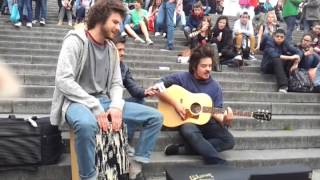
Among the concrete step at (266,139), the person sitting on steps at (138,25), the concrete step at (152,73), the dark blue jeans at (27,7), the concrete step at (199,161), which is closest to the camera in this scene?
the concrete step at (199,161)

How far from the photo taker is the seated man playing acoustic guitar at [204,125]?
4.49m

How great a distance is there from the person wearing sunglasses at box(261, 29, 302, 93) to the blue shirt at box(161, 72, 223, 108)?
96.4 inches

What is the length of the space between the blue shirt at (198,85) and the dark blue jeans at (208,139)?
0.28 metres

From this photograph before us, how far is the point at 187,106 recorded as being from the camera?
4.68 m

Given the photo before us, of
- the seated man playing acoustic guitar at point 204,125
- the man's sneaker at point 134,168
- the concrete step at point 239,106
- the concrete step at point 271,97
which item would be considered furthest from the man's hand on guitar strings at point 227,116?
the concrete step at point 271,97

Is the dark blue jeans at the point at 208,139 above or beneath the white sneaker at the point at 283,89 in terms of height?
beneath

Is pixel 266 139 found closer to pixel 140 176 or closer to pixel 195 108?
pixel 195 108

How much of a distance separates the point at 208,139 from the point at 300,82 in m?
2.90

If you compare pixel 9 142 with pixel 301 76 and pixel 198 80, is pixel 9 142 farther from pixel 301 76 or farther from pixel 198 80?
pixel 301 76

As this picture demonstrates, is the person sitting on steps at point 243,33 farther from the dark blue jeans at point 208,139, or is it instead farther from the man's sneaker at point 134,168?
the man's sneaker at point 134,168

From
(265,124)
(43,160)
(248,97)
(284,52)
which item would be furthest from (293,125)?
(43,160)

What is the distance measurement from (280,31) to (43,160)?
192 inches

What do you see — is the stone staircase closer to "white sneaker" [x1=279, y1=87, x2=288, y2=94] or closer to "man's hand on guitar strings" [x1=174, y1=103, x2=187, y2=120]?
"white sneaker" [x1=279, y1=87, x2=288, y2=94]

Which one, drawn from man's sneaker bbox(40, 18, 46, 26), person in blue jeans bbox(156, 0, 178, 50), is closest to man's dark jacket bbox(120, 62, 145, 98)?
person in blue jeans bbox(156, 0, 178, 50)
